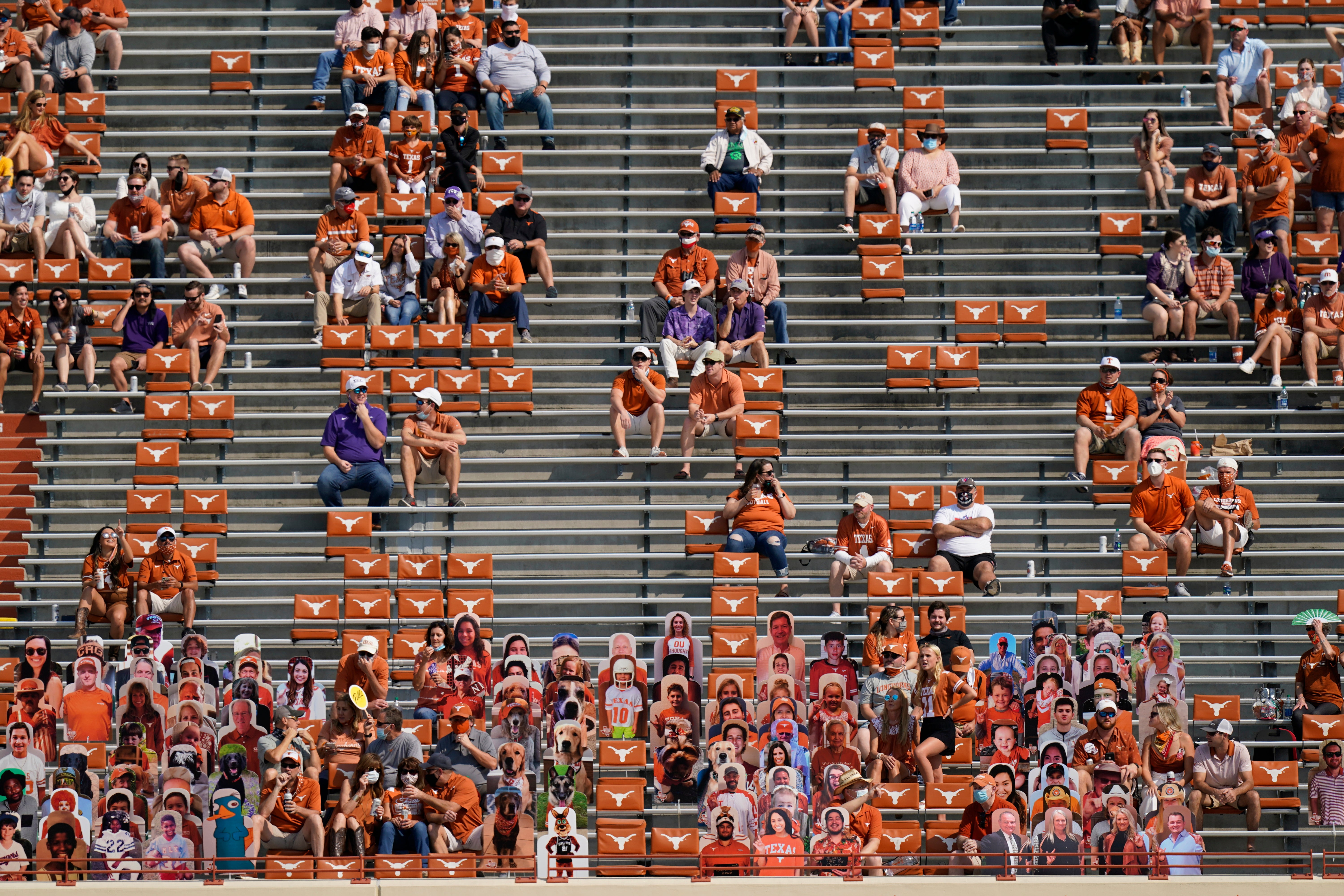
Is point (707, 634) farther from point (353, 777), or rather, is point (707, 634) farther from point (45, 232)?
point (45, 232)

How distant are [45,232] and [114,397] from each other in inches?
107

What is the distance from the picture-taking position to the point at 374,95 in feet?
70.9

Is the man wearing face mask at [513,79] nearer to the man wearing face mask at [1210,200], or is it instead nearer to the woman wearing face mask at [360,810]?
the man wearing face mask at [1210,200]

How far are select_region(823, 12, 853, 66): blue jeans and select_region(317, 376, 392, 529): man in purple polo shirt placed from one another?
7.61 meters

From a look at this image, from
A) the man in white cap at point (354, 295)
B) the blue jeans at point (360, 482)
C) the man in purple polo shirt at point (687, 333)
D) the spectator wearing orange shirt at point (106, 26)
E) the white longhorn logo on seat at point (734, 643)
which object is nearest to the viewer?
the white longhorn logo on seat at point (734, 643)

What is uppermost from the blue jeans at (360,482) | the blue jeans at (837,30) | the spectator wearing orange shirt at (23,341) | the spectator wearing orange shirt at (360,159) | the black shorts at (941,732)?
the blue jeans at (837,30)

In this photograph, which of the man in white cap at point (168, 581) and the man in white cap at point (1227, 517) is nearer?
the man in white cap at point (168, 581)

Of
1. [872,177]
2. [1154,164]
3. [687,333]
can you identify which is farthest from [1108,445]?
[687,333]

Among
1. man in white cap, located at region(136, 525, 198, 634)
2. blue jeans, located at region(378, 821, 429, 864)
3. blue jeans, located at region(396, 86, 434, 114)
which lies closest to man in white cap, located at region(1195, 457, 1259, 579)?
blue jeans, located at region(378, 821, 429, 864)

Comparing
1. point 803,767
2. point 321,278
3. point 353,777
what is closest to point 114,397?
point 321,278

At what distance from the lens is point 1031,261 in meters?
20.2

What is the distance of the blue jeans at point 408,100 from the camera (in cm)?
2136

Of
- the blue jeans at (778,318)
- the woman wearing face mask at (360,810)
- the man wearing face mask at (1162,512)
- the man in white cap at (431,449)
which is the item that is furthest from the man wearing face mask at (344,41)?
the man wearing face mask at (1162,512)

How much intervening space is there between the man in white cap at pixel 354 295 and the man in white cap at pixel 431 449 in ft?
6.11
